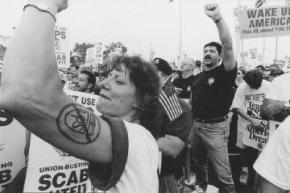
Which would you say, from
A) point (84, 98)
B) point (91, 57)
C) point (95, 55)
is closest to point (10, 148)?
point (84, 98)

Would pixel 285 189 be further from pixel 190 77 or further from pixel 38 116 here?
pixel 190 77

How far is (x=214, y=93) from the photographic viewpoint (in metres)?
5.02

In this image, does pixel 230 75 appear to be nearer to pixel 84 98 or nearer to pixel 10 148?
pixel 84 98

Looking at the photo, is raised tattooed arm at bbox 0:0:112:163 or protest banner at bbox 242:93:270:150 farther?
protest banner at bbox 242:93:270:150

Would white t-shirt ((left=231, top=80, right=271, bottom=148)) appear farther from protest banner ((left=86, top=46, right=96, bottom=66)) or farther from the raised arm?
protest banner ((left=86, top=46, right=96, bottom=66))

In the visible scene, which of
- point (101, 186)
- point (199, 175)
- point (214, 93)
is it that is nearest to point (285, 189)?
point (101, 186)

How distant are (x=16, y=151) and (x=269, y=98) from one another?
2.47m

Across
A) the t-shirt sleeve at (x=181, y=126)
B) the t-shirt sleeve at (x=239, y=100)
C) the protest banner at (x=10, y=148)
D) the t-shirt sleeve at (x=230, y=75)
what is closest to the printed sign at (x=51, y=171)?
the protest banner at (x=10, y=148)

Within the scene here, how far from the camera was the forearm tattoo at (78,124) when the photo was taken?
1100mm

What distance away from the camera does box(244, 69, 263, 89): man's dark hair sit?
6.09 meters

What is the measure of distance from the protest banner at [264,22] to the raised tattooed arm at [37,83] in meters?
5.92

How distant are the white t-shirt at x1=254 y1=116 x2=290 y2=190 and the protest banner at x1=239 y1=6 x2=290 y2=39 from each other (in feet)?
16.4

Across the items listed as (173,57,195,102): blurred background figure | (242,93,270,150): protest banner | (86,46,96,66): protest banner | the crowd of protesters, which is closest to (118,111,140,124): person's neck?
the crowd of protesters

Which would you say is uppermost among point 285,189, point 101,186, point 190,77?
point 101,186
